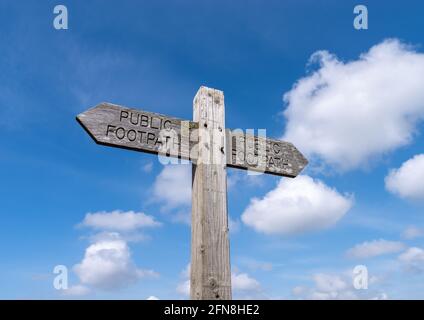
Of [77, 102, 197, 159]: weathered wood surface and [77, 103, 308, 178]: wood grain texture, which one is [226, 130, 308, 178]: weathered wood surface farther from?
[77, 102, 197, 159]: weathered wood surface

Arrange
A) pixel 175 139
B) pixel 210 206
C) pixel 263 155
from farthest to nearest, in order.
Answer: pixel 263 155
pixel 175 139
pixel 210 206

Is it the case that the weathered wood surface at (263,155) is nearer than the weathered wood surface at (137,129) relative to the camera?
No

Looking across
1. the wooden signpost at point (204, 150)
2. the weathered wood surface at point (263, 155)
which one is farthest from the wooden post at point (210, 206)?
the weathered wood surface at point (263, 155)

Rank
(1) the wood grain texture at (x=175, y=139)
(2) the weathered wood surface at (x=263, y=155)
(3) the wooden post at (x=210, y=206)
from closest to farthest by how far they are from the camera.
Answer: (3) the wooden post at (x=210, y=206) → (1) the wood grain texture at (x=175, y=139) → (2) the weathered wood surface at (x=263, y=155)

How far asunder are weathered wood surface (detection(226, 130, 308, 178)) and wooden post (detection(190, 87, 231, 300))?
14 cm

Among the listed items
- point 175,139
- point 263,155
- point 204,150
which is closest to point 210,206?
point 204,150

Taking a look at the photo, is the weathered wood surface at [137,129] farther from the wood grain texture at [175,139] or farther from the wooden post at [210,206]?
the wooden post at [210,206]

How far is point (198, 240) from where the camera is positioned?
3.46 m

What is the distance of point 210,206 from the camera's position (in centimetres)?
357

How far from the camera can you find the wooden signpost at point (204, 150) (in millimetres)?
3373

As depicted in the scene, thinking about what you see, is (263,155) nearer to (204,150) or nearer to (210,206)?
(204,150)

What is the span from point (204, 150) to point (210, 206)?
0.55m
